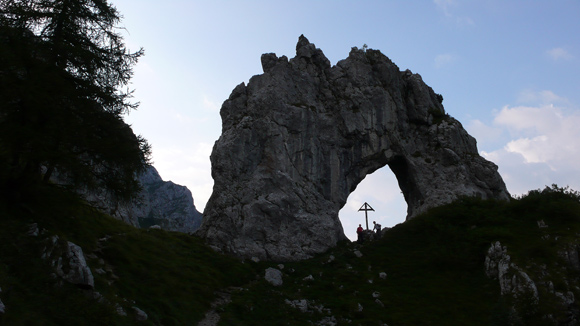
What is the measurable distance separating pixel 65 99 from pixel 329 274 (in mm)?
20980

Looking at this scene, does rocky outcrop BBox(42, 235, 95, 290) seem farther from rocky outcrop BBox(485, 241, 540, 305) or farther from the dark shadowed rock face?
rocky outcrop BBox(485, 241, 540, 305)

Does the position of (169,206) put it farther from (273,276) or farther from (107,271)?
(107,271)

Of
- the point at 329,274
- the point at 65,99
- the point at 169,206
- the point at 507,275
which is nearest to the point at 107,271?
the point at 65,99

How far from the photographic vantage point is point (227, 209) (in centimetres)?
3784

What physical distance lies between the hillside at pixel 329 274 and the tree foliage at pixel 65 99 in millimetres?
2026

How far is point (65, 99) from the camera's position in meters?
21.7

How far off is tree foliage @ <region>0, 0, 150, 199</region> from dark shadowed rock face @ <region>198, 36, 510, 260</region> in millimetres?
15925

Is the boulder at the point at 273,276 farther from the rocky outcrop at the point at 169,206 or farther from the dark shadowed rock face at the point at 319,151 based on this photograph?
the rocky outcrop at the point at 169,206

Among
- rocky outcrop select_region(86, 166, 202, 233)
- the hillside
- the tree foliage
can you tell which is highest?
rocky outcrop select_region(86, 166, 202, 233)

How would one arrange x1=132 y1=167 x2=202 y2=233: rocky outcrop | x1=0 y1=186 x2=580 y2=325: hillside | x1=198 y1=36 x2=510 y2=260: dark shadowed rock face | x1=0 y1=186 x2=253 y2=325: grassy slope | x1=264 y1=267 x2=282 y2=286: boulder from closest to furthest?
1. x1=0 y1=186 x2=253 y2=325: grassy slope
2. x1=0 y1=186 x2=580 y2=325: hillside
3. x1=264 y1=267 x2=282 y2=286: boulder
4. x1=198 y1=36 x2=510 y2=260: dark shadowed rock face
5. x1=132 y1=167 x2=202 y2=233: rocky outcrop

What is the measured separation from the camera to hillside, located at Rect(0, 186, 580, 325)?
17.3m

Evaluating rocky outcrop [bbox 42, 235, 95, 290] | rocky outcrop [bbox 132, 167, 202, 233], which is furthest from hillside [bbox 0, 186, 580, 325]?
rocky outcrop [bbox 132, 167, 202, 233]

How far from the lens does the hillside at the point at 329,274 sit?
17297mm

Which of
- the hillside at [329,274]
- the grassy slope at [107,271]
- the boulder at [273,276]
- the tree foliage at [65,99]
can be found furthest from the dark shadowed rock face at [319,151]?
the tree foliage at [65,99]
